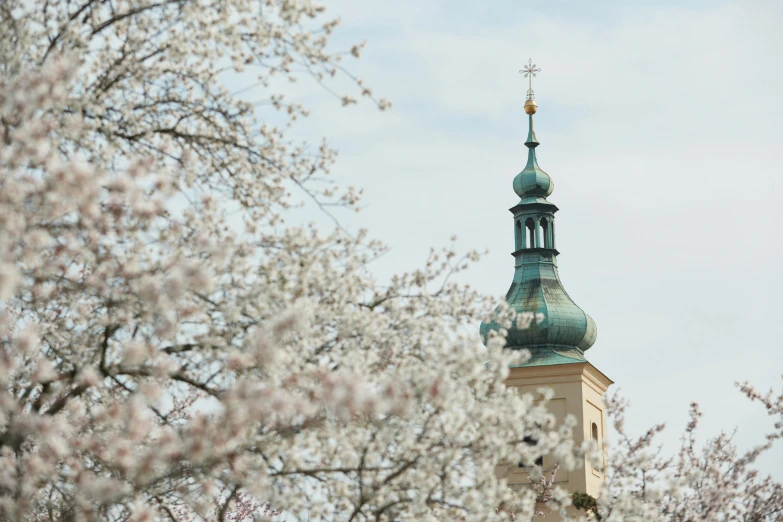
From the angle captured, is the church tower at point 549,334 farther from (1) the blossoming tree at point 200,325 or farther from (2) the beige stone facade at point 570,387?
(1) the blossoming tree at point 200,325

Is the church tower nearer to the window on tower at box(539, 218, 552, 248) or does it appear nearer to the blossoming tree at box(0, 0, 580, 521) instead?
the window on tower at box(539, 218, 552, 248)

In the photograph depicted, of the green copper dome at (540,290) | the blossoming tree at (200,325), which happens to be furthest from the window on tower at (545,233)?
the blossoming tree at (200,325)

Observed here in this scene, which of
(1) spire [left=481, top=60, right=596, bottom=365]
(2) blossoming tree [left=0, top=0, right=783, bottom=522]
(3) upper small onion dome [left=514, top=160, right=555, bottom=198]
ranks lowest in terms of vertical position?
(2) blossoming tree [left=0, top=0, right=783, bottom=522]

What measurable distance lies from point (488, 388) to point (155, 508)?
2798mm

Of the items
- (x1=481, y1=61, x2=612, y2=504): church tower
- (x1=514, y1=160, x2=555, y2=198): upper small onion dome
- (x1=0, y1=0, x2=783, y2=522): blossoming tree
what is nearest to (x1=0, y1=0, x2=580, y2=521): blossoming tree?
(x1=0, y1=0, x2=783, y2=522): blossoming tree

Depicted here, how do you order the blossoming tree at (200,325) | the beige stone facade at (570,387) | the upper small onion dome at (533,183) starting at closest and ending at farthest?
the blossoming tree at (200,325) → the beige stone facade at (570,387) → the upper small onion dome at (533,183)

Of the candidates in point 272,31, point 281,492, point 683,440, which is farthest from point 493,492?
point 683,440

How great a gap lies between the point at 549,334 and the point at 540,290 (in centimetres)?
172

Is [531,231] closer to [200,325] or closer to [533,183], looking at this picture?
[533,183]

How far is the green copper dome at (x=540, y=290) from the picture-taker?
1596 inches

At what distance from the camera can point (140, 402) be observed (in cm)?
597

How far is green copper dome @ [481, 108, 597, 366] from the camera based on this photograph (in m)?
40.5

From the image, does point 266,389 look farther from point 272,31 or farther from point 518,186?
point 518,186

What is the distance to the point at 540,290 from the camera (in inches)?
1635
